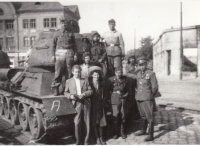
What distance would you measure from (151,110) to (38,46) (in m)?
3.80

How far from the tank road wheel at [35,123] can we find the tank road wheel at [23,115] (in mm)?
206

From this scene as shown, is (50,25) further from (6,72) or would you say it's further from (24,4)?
(6,72)

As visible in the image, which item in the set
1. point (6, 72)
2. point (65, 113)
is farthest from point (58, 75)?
point (6, 72)

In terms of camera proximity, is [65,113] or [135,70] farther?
[135,70]


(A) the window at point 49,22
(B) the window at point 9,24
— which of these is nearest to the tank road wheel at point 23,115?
(A) the window at point 49,22

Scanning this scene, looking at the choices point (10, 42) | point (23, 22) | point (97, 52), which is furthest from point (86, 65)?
point (10, 42)

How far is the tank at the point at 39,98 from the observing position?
5.28 meters

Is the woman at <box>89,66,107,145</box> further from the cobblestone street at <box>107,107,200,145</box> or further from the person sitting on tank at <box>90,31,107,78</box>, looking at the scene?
the person sitting on tank at <box>90,31,107,78</box>

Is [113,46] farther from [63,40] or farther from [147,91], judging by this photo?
[147,91]

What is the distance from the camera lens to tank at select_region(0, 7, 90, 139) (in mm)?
5277

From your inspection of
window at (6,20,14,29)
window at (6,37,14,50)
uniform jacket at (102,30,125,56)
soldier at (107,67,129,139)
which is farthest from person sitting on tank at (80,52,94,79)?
window at (6,20,14,29)

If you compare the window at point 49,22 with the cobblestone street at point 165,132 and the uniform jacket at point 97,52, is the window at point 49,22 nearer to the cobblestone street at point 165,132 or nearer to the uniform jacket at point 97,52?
the cobblestone street at point 165,132

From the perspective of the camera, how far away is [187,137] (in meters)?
5.99

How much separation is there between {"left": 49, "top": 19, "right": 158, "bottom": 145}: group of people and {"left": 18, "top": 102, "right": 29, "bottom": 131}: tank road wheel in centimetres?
146
